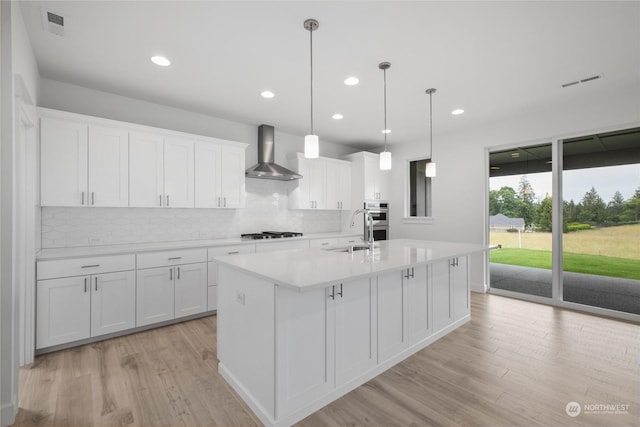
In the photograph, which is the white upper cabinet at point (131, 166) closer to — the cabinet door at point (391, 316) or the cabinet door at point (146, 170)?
the cabinet door at point (146, 170)

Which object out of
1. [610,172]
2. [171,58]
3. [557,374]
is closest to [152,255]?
[171,58]

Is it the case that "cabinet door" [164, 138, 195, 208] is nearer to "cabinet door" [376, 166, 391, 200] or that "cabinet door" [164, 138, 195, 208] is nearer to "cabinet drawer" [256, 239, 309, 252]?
"cabinet drawer" [256, 239, 309, 252]

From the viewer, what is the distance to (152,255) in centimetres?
331

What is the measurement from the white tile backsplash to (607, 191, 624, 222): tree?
4.08m

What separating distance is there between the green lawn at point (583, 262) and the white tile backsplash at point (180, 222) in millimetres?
3191

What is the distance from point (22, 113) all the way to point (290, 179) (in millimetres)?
3257

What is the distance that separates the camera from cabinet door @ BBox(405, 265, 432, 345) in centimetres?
270

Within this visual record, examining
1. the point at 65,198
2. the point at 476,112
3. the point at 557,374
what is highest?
the point at 476,112

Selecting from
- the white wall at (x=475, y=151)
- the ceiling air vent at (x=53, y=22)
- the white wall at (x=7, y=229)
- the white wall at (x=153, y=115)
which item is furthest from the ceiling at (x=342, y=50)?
the white wall at (x=7, y=229)

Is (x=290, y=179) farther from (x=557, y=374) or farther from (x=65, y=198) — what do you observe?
(x=557, y=374)

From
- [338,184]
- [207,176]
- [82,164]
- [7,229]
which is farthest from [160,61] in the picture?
[338,184]

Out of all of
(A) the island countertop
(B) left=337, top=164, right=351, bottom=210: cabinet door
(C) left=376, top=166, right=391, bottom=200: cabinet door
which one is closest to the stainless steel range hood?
(B) left=337, top=164, right=351, bottom=210: cabinet door

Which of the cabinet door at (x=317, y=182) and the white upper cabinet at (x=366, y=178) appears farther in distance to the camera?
the white upper cabinet at (x=366, y=178)

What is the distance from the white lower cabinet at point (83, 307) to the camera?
272 cm
